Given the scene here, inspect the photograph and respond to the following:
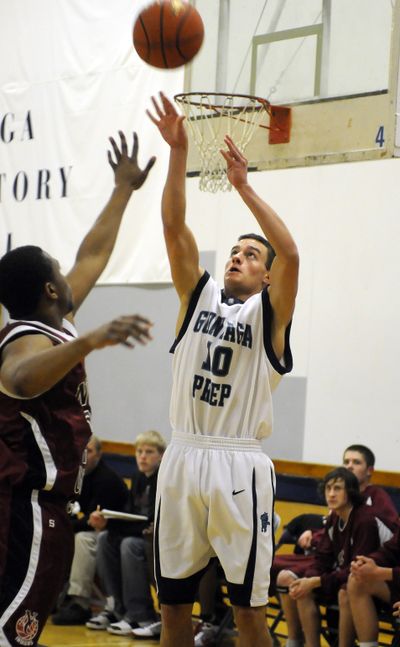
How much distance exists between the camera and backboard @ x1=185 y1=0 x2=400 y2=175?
7.41 metres

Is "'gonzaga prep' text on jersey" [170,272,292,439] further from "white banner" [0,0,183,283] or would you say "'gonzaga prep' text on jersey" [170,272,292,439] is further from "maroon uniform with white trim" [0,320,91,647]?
"white banner" [0,0,183,283]

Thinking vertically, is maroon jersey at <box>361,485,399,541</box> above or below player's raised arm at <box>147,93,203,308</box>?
below

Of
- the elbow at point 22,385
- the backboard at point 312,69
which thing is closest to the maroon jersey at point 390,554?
the backboard at point 312,69

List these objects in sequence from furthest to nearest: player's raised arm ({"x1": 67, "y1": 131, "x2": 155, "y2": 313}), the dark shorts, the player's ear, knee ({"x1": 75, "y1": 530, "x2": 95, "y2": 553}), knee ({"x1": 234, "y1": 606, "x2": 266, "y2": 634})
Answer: knee ({"x1": 75, "y1": 530, "x2": 95, "y2": 553}) → the player's ear → knee ({"x1": 234, "y1": 606, "x2": 266, "y2": 634}) → player's raised arm ({"x1": 67, "y1": 131, "x2": 155, "y2": 313}) → the dark shorts

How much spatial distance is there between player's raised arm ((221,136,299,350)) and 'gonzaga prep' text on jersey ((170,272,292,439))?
0.06 meters

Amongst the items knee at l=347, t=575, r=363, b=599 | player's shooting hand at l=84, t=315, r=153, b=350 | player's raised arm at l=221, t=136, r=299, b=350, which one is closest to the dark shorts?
player's shooting hand at l=84, t=315, r=153, b=350

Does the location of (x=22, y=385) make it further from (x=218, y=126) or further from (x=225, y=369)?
(x=218, y=126)

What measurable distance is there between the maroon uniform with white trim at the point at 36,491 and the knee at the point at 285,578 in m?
4.01

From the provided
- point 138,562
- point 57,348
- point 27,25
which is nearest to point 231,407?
point 57,348

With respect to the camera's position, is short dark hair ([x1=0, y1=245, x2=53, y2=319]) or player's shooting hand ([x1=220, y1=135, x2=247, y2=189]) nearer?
short dark hair ([x1=0, y1=245, x2=53, y2=319])

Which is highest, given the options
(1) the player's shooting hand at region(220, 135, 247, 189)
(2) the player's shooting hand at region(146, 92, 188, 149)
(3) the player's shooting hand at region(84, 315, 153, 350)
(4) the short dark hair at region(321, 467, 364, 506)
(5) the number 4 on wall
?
(5) the number 4 on wall

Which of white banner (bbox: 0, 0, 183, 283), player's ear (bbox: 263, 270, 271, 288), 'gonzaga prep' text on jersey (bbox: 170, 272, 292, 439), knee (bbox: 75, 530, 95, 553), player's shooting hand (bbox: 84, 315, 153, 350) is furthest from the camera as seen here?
white banner (bbox: 0, 0, 183, 283)

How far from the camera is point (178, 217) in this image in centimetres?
502

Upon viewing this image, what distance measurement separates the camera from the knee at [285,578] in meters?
7.32
